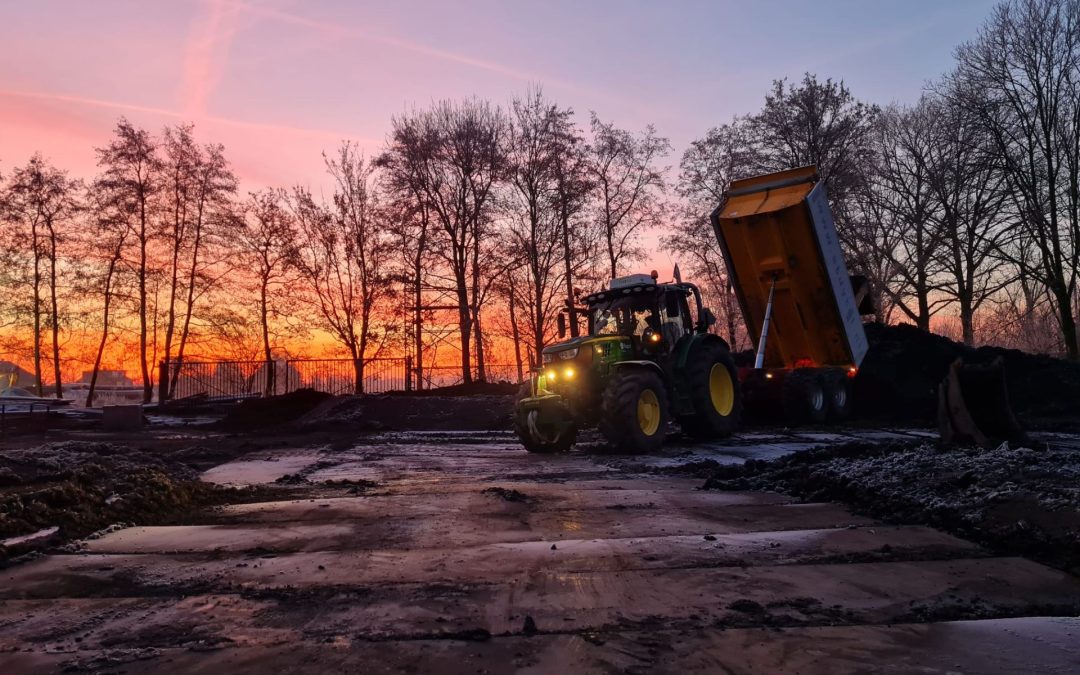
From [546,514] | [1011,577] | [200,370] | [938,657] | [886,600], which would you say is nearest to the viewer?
[938,657]

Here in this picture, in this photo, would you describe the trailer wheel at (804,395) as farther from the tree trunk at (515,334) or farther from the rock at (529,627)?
the tree trunk at (515,334)

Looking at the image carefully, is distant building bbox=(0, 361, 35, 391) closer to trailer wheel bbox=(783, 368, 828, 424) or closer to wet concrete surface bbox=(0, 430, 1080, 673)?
trailer wheel bbox=(783, 368, 828, 424)

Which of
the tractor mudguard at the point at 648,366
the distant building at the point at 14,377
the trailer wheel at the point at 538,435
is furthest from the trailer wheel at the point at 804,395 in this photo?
the distant building at the point at 14,377

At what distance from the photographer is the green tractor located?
11.5m

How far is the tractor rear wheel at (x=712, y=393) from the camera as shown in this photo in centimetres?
1271

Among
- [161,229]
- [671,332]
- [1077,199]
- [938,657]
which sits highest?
[161,229]

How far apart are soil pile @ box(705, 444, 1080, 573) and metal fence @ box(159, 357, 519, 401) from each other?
72.1 ft

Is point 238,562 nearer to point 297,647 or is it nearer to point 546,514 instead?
point 297,647

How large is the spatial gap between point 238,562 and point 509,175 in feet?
94.6

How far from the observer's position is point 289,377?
3017cm

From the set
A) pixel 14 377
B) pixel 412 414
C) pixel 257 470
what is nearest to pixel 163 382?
pixel 412 414

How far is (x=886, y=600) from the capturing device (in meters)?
3.87

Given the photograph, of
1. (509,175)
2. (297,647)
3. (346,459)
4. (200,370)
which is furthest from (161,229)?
(297,647)

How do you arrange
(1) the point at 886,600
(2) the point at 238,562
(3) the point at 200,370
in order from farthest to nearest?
(3) the point at 200,370
(2) the point at 238,562
(1) the point at 886,600
